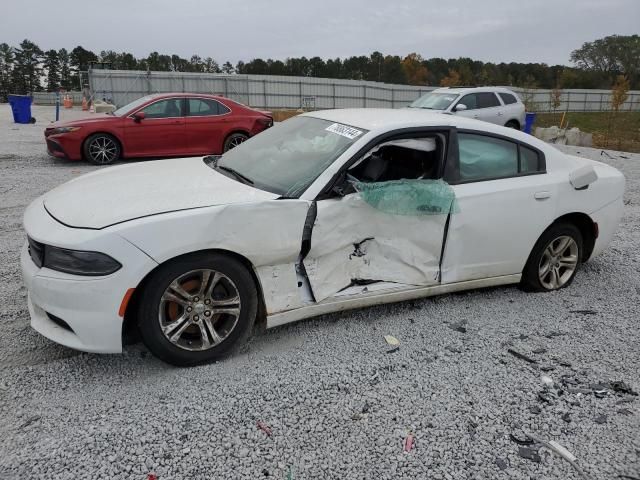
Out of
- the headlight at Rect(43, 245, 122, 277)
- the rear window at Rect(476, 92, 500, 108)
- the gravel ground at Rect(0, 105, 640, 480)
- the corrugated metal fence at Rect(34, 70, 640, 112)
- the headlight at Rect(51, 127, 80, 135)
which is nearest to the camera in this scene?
the gravel ground at Rect(0, 105, 640, 480)

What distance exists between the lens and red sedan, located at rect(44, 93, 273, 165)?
10.0m

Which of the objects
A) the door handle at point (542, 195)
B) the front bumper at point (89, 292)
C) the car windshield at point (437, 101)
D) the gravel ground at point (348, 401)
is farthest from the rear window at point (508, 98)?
the front bumper at point (89, 292)

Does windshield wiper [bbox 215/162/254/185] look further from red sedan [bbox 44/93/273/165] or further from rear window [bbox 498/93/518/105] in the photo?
rear window [bbox 498/93/518/105]

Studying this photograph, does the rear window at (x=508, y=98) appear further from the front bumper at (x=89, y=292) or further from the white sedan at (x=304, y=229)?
the front bumper at (x=89, y=292)

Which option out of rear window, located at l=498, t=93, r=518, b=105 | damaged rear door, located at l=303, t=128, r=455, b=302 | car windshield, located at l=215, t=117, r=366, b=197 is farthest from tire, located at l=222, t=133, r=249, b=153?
rear window, located at l=498, t=93, r=518, b=105

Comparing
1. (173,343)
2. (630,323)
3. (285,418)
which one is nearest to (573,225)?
(630,323)

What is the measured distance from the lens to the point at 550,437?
103 inches

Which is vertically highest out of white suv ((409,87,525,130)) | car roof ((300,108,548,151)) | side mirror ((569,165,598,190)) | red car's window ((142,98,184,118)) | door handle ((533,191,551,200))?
white suv ((409,87,525,130))

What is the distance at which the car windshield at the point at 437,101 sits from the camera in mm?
13992

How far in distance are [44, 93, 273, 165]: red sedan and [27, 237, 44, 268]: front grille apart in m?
7.70

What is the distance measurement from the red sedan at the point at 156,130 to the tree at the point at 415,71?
3006 inches

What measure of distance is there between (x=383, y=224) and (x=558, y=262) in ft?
6.12

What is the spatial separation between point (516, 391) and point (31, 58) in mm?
95308

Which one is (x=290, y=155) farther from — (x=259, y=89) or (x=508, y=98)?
(x=259, y=89)
